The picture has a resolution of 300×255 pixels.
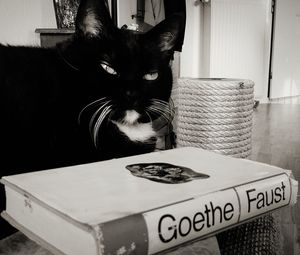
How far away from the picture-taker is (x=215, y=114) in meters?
1.16

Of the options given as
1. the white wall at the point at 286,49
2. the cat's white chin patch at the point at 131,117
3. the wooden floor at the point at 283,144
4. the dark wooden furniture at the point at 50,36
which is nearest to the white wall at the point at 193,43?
the wooden floor at the point at 283,144

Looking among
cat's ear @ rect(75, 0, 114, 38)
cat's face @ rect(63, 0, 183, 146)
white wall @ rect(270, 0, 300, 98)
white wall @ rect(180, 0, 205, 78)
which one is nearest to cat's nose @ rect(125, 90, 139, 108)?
cat's face @ rect(63, 0, 183, 146)

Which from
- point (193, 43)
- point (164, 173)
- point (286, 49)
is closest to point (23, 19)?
point (164, 173)

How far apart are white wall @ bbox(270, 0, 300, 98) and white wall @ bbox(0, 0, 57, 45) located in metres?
3.83

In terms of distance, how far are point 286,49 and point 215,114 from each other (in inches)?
162

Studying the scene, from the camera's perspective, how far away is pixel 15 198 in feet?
1.36

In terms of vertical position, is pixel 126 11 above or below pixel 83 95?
above

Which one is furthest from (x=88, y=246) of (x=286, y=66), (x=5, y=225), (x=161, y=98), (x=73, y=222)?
(x=286, y=66)

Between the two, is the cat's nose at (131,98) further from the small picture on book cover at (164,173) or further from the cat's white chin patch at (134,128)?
the small picture on book cover at (164,173)

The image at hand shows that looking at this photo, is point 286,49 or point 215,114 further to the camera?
point 286,49

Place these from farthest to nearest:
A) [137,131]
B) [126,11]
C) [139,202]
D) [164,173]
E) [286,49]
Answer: [286,49] < [126,11] < [137,131] < [164,173] < [139,202]

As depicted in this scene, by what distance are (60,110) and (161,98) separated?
25cm

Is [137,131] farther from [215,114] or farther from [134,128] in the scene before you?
Result: [215,114]

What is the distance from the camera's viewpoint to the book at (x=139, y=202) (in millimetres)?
321
